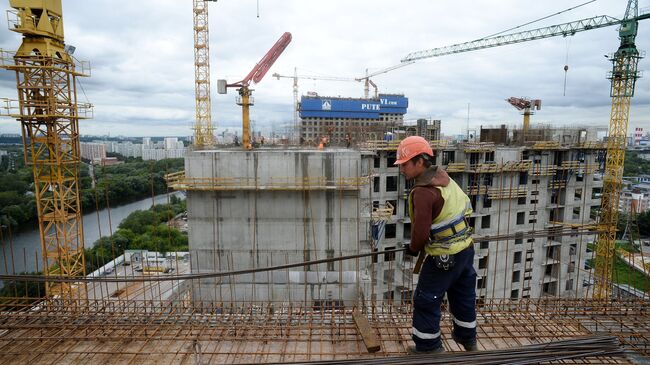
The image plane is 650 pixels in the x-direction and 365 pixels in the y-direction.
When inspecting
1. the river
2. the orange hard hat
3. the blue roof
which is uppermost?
the blue roof

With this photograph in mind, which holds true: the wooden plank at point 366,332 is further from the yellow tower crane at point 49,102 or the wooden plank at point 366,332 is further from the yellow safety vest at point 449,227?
the yellow tower crane at point 49,102

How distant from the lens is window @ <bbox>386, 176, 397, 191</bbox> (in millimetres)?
20266

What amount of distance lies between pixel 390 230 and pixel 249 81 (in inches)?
459

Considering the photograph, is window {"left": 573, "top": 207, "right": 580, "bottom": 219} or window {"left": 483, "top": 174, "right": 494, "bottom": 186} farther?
window {"left": 573, "top": 207, "right": 580, "bottom": 219}

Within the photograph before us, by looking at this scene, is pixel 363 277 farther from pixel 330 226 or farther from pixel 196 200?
pixel 196 200

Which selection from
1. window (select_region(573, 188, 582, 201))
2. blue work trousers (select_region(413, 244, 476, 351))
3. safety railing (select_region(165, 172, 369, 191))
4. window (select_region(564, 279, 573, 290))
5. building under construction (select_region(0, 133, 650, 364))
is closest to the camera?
blue work trousers (select_region(413, 244, 476, 351))

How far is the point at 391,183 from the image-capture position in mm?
20406

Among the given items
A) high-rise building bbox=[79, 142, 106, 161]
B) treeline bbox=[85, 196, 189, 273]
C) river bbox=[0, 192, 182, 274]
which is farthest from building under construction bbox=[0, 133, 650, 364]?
high-rise building bbox=[79, 142, 106, 161]

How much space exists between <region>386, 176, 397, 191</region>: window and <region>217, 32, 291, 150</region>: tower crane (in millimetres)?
7934

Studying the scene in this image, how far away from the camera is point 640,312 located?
4.55m

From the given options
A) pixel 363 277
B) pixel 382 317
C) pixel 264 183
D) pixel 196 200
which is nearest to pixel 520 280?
pixel 363 277

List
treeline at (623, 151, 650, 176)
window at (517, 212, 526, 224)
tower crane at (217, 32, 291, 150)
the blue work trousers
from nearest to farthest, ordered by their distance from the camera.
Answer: the blue work trousers → tower crane at (217, 32, 291, 150) → window at (517, 212, 526, 224) → treeline at (623, 151, 650, 176)

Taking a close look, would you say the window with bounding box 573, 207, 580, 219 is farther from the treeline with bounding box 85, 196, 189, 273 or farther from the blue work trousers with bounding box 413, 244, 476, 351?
the treeline with bounding box 85, 196, 189, 273

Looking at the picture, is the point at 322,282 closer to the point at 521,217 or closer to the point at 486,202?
the point at 486,202
